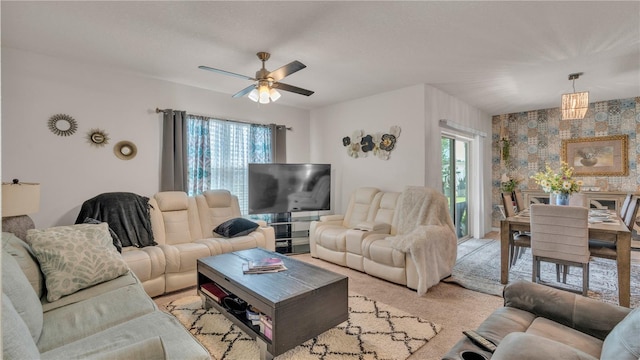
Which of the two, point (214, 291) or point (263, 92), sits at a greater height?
point (263, 92)

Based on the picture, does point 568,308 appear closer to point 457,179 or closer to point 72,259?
point 72,259

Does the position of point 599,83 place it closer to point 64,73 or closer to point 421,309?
point 421,309

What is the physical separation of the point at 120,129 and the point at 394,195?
3.46 metres

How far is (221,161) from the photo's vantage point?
4.53 metres

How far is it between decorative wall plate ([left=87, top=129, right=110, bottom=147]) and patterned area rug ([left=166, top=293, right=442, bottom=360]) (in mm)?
2017

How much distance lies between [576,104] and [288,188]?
3.65 meters

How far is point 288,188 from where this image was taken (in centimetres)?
464

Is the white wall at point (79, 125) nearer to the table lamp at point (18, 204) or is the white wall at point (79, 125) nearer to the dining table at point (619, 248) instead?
the table lamp at point (18, 204)

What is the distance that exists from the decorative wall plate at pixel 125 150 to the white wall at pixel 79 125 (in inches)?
1.9

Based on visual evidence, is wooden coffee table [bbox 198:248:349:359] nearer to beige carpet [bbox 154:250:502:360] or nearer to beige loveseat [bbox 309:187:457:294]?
beige carpet [bbox 154:250:502:360]

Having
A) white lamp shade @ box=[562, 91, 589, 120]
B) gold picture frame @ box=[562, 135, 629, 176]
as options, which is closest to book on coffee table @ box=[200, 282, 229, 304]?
white lamp shade @ box=[562, 91, 589, 120]

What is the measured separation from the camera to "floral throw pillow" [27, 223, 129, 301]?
209cm

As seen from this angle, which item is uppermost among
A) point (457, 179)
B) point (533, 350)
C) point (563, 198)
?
point (457, 179)

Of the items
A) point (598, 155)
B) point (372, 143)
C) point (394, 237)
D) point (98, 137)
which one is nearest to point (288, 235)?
point (394, 237)
